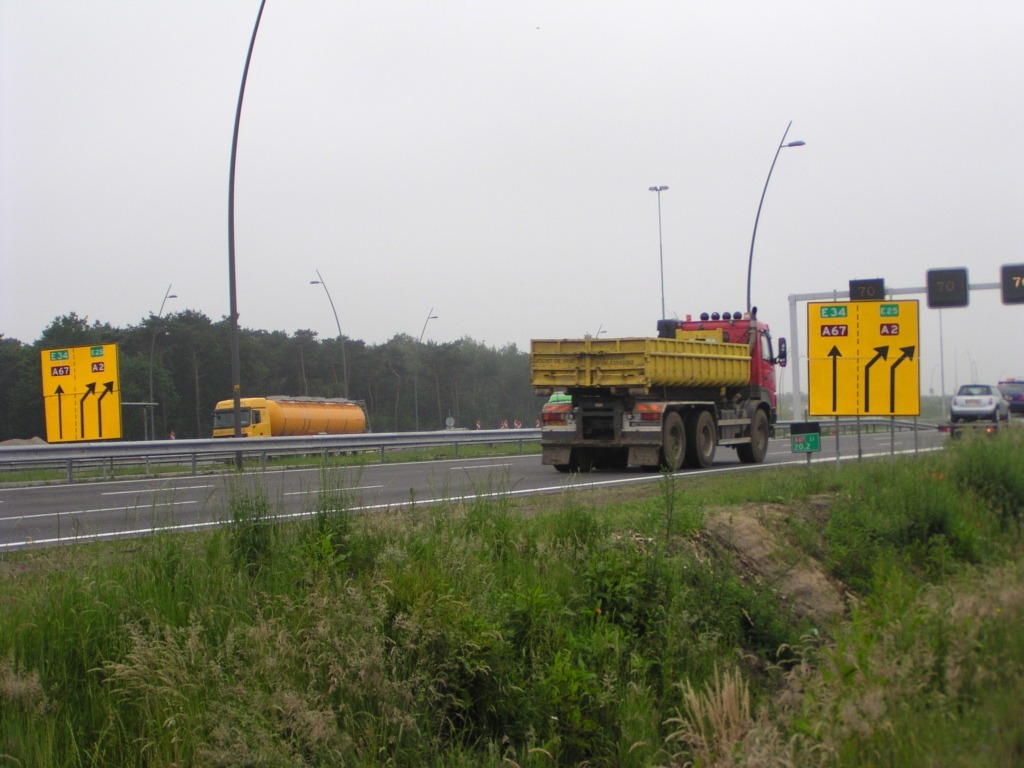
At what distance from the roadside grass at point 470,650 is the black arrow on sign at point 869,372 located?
5431mm

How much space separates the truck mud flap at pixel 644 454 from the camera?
17.8 m

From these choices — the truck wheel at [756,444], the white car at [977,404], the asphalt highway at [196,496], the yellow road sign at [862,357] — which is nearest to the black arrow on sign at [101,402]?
the asphalt highway at [196,496]

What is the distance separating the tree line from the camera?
167 feet

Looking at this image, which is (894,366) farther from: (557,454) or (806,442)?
(557,454)

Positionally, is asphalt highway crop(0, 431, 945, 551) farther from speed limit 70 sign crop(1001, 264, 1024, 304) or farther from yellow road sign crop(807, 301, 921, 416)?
speed limit 70 sign crop(1001, 264, 1024, 304)

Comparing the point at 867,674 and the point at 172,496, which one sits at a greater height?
the point at 172,496

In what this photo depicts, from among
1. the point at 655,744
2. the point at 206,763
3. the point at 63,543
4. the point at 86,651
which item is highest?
the point at 63,543

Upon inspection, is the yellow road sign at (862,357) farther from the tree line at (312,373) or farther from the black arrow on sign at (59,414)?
the tree line at (312,373)

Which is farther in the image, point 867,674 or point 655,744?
point 655,744

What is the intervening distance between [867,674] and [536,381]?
47.3 feet

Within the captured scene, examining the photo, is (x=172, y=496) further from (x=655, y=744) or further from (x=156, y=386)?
(x=156, y=386)

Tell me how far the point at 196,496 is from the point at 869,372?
9.57 meters

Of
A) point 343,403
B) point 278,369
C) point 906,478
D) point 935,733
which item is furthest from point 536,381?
point 278,369

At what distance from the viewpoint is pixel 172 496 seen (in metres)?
6.72
